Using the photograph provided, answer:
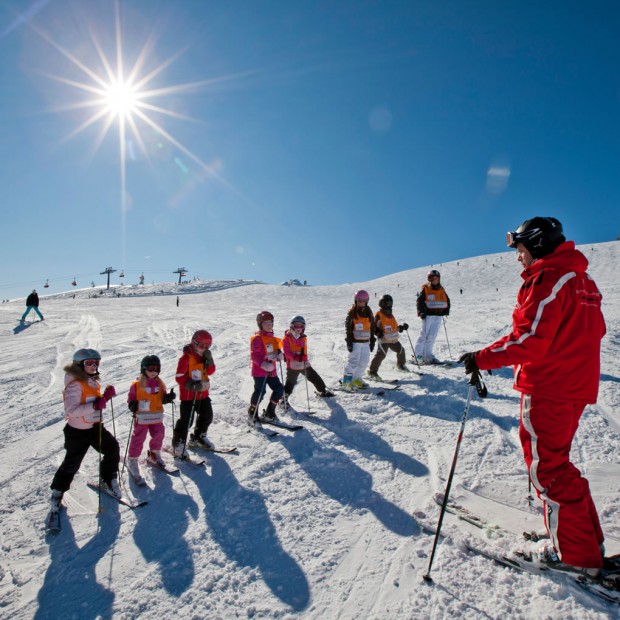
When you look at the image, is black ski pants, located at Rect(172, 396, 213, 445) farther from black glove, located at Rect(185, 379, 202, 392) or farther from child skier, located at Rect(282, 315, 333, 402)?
child skier, located at Rect(282, 315, 333, 402)

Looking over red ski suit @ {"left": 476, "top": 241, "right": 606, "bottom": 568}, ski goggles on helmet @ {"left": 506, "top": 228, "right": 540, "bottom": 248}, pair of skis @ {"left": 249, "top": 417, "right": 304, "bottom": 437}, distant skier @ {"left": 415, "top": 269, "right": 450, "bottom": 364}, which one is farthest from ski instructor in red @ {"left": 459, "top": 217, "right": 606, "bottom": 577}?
distant skier @ {"left": 415, "top": 269, "right": 450, "bottom": 364}

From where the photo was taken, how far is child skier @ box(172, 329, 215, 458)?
5034 mm

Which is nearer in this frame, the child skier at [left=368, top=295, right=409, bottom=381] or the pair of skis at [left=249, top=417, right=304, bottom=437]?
the pair of skis at [left=249, top=417, right=304, bottom=437]

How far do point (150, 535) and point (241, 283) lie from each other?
5344cm

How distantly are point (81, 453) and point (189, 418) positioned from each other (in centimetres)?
135

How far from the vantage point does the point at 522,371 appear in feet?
9.02

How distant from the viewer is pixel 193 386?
4938 mm

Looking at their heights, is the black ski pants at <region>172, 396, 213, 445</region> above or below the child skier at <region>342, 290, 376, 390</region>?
below

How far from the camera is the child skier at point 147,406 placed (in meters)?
4.54

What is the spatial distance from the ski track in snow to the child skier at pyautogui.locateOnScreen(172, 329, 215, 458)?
411 mm

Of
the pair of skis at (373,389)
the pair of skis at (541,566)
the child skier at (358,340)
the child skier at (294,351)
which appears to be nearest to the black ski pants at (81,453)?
the child skier at (294,351)

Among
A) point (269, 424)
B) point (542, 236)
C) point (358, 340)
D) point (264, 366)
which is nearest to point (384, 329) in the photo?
point (358, 340)

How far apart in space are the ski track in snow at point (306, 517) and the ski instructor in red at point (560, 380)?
34 centimetres

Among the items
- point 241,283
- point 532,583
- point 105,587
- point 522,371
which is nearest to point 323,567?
point 532,583
